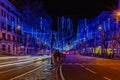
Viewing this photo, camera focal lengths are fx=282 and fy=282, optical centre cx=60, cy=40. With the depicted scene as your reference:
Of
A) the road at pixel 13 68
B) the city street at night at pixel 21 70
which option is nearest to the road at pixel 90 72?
the city street at night at pixel 21 70

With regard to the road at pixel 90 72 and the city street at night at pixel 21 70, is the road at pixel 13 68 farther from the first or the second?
the road at pixel 90 72

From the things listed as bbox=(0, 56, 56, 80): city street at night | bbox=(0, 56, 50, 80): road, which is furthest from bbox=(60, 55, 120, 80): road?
bbox=(0, 56, 50, 80): road

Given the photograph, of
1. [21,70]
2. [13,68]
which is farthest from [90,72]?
[13,68]

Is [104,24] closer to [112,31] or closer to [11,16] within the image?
[112,31]

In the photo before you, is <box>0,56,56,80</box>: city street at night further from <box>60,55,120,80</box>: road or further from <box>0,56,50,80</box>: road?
<box>60,55,120,80</box>: road

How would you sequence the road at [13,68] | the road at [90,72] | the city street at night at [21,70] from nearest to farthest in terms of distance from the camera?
the road at [90,72] < the city street at night at [21,70] < the road at [13,68]

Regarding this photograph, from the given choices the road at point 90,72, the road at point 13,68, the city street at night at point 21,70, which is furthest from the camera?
the road at point 13,68

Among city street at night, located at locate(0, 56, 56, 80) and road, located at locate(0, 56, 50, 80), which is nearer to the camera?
city street at night, located at locate(0, 56, 56, 80)

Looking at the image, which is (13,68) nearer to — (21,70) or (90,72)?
(21,70)

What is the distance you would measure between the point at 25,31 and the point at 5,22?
27.1 metres

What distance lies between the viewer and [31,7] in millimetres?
101375

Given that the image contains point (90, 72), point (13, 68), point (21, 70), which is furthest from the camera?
point (13, 68)

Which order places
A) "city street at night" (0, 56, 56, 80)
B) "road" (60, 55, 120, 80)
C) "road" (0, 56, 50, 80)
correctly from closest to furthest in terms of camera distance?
1. "road" (60, 55, 120, 80)
2. "city street at night" (0, 56, 56, 80)
3. "road" (0, 56, 50, 80)

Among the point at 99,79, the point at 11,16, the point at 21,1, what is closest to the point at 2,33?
the point at 11,16
